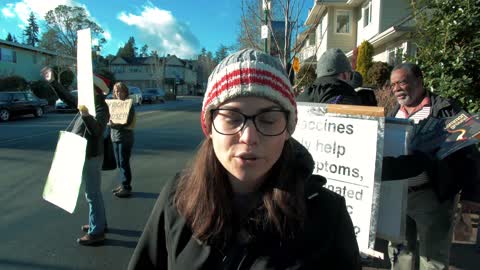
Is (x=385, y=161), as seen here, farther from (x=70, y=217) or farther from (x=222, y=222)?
(x=70, y=217)

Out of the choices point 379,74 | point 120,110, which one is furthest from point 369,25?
point 120,110

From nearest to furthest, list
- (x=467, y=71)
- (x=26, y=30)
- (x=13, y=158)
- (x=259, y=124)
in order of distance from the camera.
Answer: (x=259, y=124) < (x=467, y=71) < (x=13, y=158) < (x=26, y=30)

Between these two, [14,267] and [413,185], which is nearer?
[413,185]

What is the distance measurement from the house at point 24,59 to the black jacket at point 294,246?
1682 inches

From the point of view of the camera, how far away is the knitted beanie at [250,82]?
1.41 meters

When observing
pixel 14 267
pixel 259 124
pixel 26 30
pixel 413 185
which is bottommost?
pixel 14 267

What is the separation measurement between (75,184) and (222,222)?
8.27ft

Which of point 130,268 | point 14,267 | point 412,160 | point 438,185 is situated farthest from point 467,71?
point 14,267

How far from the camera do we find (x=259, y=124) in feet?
4.64

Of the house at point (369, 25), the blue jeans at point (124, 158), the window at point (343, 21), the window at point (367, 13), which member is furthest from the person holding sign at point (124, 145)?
the window at point (343, 21)

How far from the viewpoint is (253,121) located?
141 cm

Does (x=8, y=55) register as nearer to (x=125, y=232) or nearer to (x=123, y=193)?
(x=123, y=193)

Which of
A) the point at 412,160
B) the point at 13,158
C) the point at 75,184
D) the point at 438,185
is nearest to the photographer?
the point at 412,160

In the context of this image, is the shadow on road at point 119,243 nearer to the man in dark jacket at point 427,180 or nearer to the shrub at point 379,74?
the man in dark jacket at point 427,180
